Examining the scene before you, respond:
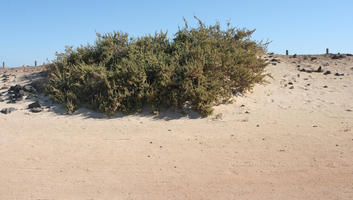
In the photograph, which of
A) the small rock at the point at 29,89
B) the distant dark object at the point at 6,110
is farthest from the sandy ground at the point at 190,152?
the small rock at the point at 29,89

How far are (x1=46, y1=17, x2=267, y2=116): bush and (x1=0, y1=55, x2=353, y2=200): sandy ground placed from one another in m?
0.44

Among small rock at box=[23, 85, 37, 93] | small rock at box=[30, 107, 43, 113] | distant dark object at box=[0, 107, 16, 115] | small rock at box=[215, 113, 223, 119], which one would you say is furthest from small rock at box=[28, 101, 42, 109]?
small rock at box=[215, 113, 223, 119]

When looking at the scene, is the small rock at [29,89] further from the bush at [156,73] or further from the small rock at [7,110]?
the small rock at [7,110]

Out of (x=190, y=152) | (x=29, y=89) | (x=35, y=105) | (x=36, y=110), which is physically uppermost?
(x=29, y=89)

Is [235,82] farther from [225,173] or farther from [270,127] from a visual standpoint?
[225,173]

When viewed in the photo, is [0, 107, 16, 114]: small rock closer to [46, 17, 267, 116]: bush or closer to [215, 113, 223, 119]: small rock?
[46, 17, 267, 116]: bush

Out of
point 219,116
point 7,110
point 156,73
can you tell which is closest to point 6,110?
point 7,110

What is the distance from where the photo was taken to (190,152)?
271 inches

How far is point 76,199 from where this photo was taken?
487cm

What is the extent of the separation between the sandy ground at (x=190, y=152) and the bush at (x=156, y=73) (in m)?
0.44

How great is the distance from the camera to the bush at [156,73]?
380 inches

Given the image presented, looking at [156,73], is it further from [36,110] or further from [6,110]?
[6,110]

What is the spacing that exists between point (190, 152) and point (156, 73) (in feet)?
12.4

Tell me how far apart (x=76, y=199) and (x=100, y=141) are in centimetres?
295
